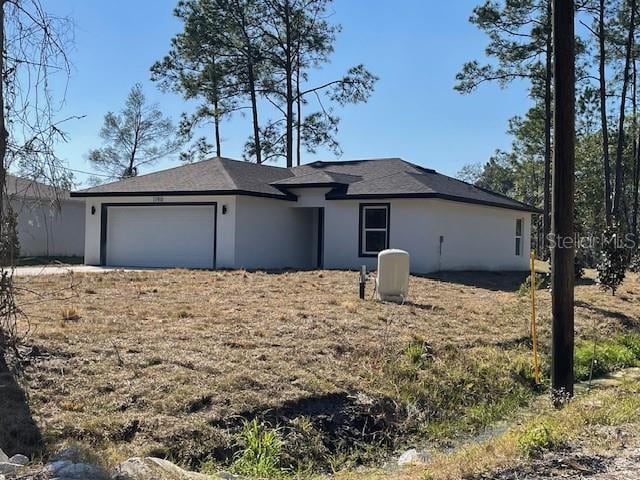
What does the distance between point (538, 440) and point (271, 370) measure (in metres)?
3.36

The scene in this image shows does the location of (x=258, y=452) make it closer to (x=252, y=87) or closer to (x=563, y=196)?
(x=563, y=196)

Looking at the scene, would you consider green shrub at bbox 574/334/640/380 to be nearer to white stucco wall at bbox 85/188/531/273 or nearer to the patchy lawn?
the patchy lawn

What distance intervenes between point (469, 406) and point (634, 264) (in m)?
17.7

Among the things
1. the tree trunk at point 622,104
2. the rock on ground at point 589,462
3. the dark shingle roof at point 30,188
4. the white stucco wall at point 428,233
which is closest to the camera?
the rock on ground at point 589,462

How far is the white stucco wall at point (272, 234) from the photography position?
69.1ft

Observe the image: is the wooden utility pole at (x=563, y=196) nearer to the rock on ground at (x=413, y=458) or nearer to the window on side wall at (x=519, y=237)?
the rock on ground at (x=413, y=458)

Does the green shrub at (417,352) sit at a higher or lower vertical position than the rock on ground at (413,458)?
higher

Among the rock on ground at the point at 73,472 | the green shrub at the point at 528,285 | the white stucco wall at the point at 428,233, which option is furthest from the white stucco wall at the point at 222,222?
the rock on ground at the point at 73,472

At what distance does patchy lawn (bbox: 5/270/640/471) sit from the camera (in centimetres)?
609

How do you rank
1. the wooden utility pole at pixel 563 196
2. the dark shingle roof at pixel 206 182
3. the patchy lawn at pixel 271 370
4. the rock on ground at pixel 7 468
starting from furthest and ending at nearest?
the dark shingle roof at pixel 206 182 → the wooden utility pole at pixel 563 196 → the patchy lawn at pixel 271 370 → the rock on ground at pixel 7 468

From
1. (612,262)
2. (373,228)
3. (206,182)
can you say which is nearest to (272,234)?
(206,182)

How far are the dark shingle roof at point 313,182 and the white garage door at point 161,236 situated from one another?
2.49 ft

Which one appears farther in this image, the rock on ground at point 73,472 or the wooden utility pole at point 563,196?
the wooden utility pole at point 563,196

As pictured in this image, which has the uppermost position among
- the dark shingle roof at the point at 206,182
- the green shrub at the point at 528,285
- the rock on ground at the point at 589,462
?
the dark shingle roof at the point at 206,182
